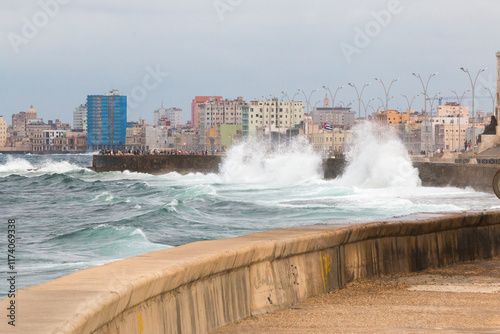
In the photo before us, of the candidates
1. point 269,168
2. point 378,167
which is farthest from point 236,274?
point 269,168

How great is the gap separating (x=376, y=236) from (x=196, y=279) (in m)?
2.80

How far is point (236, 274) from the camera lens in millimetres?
5625

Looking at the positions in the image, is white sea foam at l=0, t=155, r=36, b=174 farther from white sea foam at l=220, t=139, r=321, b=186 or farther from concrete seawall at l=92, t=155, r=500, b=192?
white sea foam at l=220, t=139, r=321, b=186

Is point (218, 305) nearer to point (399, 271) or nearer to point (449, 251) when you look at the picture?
point (399, 271)

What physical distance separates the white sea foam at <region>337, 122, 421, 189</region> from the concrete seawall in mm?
953

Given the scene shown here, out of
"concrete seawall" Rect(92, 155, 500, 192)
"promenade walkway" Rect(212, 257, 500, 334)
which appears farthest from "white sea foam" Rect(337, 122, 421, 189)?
"promenade walkway" Rect(212, 257, 500, 334)

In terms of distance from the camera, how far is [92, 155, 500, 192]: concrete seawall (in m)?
41.7

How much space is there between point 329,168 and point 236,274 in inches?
2463

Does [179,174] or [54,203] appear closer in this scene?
[54,203]

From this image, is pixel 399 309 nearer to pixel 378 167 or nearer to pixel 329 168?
pixel 378 167

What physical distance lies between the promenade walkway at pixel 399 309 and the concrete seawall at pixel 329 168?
32.8m

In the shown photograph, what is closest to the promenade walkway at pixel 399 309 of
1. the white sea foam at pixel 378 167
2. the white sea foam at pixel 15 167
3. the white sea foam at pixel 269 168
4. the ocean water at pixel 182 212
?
the ocean water at pixel 182 212

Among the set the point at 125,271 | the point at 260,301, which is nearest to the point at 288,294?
the point at 260,301

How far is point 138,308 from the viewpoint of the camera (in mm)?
4379
